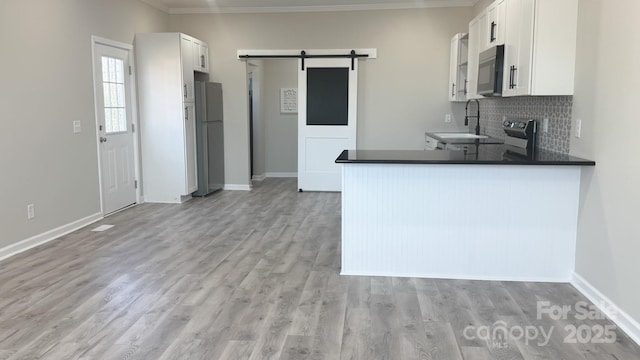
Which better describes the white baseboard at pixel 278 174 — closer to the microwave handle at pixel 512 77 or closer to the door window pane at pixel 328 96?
the door window pane at pixel 328 96

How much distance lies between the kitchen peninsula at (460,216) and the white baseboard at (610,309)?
0.50ft

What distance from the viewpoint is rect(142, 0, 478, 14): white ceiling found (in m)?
6.97

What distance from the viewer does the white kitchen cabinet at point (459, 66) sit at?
6.57m

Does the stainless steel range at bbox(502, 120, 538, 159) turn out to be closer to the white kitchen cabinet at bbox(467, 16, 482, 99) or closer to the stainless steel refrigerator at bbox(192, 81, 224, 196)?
the white kitchen cabinet at bbox(467, 16, 482, 99)

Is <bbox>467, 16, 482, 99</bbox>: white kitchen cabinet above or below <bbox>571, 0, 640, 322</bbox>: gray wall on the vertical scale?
above

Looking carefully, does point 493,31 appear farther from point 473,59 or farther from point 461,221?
point 461,221

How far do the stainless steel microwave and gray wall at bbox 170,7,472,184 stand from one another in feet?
7.54

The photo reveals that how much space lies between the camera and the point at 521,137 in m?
4.51

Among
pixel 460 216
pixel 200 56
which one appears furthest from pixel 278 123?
pixel 460 216

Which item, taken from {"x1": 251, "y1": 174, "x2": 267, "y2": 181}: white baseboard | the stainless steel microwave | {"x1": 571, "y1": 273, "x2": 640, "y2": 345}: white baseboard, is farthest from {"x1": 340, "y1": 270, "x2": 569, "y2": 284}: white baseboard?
{"x1": 251, "y1": 174, "x2": 267, "y2": 181}: white baseboard

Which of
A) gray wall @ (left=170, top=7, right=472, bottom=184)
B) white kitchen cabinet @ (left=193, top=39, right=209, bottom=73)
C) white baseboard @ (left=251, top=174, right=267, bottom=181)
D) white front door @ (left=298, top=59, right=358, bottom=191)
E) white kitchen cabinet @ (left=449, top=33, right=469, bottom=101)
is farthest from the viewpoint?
white baseboard @ (left=251, top=174, right=267, bottom=181)

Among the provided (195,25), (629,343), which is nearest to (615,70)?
(629,343)

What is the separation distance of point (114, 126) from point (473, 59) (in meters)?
4.26

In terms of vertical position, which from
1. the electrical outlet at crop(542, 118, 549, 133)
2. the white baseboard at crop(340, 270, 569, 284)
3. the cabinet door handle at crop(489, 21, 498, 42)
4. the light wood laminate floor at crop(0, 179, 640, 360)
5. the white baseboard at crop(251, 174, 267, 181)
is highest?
the cabinet door handle at crop(489, 21, 498, 42)
